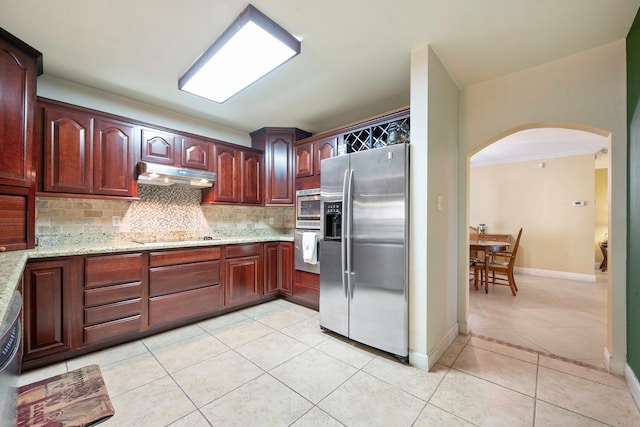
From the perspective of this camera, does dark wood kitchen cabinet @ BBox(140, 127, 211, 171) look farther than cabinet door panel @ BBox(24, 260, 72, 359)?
Yes

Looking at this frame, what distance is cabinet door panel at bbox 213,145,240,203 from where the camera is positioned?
3471mm

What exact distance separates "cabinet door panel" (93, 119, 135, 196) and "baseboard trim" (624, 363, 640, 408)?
4.43 m

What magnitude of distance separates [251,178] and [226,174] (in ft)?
1.24

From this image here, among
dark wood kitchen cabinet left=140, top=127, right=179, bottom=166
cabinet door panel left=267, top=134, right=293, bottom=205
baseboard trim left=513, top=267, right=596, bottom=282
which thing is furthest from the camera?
baseboard trim left=513, top=267, right=596, bottom=282

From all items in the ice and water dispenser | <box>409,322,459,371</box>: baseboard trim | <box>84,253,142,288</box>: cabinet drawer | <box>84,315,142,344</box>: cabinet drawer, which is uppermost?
the ice and water dispenser

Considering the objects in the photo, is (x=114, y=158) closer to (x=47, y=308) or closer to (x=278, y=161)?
(x=47, y=308)

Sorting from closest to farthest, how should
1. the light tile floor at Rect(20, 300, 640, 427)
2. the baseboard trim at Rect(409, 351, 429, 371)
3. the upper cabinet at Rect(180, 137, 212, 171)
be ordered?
the light tile floor at Rect(20, 300, 640, 427) < the baseboard trim at Rect(409, 351, 429, 371) < the upper cabinet at Rect(180, 137, 212, 171)

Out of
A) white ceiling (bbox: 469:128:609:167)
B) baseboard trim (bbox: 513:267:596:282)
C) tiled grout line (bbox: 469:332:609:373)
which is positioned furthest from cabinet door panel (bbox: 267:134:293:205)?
baseboard trim (bbox: 513:267:596:282)

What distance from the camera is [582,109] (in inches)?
83.4

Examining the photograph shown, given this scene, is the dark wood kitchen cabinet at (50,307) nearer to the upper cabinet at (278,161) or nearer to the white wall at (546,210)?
the upper cabinet at (278,161)

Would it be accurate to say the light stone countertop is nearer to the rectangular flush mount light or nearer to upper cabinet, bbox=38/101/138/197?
upper cabinet, bbox=38/101/138/197

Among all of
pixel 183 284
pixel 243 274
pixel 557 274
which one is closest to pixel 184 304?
pixel 183 284

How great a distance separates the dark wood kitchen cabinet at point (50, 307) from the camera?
6.49 ft

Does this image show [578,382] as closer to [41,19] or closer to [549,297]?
[549,297]
